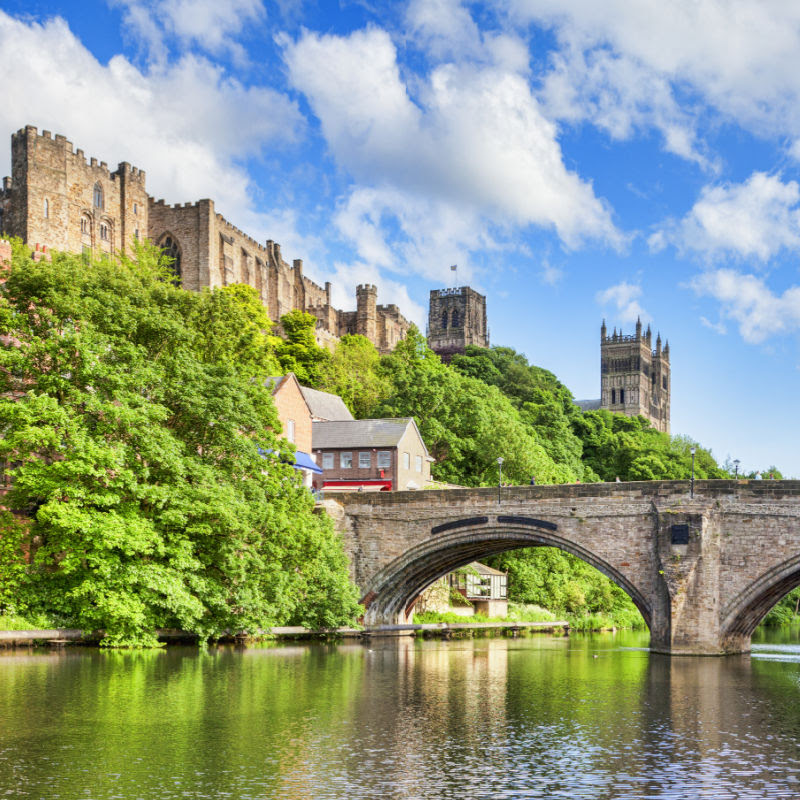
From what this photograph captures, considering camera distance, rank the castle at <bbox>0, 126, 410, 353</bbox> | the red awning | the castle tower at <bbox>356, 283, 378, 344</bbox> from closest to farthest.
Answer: the red awning < the castle at <bbox>0, 126, 410, 353</bbox> < the castle tower at <bbox>356, 283, 378, 344</bbox>

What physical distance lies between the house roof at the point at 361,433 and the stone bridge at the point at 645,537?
1224cm

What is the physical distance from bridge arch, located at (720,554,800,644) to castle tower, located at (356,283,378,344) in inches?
3565

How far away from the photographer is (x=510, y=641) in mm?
50469

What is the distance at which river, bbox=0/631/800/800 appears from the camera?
1588cm

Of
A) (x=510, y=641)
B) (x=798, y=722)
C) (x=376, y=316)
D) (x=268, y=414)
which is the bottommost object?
(x=510, y=641)

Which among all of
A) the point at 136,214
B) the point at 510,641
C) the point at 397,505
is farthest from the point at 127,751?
the point at 136,214

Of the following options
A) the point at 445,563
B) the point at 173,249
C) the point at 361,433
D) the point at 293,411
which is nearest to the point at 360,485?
the point at 361,433

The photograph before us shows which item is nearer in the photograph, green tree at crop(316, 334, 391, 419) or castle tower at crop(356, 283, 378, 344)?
green tree at crop(316, 334, 391, 419)

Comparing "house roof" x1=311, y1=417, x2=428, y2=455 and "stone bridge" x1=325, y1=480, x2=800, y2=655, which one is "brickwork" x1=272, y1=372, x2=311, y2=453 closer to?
"house roof" x1=311, y1=417, x2=428, y2=455

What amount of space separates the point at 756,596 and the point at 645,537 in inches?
182

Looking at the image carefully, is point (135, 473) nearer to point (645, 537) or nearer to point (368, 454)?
point (645, 537)

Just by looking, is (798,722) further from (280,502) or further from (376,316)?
(376,316)

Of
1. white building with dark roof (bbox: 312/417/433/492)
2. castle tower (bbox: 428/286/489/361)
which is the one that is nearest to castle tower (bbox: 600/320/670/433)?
castle tower (bbox: 428/286/489/361)

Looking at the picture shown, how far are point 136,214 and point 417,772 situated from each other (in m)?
89.9
